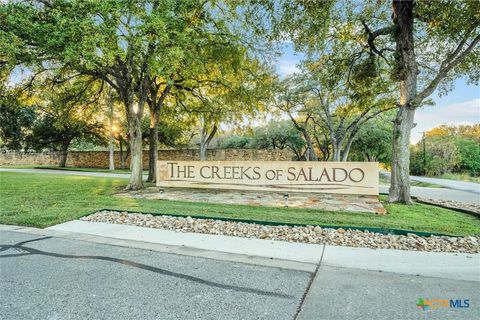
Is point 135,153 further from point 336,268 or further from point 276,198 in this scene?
point 336,268

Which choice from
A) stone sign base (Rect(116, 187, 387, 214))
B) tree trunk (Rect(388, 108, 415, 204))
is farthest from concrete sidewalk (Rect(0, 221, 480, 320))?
tree trunk (Rect(388, 108, 415, 204))

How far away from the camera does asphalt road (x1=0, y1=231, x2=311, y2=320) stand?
2.60 m

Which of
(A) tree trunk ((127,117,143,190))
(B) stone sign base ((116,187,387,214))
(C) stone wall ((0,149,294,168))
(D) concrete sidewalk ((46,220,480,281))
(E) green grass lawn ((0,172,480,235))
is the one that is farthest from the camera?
(C) stone wall ((0,149,294,168))

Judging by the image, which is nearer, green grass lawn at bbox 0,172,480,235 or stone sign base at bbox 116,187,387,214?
green grass lawn at bbox 0,172,480,235

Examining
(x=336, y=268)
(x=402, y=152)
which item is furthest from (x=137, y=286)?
(x=402, y=152)

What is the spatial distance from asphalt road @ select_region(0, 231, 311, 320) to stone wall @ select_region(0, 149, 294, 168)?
76.7 ft

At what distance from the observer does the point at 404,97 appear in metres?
8.48

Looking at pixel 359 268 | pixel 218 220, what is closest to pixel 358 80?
pixel 218 220

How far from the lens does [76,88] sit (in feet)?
46.9

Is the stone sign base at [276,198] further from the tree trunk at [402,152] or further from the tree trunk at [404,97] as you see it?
the tree trunk at [404,97]

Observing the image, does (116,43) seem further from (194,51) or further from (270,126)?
(270,126)

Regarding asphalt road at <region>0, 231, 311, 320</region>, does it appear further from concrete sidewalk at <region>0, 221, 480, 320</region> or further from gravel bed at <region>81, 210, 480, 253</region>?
gravel bed at <region>81, 210, 480, 253</region>

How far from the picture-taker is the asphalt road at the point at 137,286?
2602 mm

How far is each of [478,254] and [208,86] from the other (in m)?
13.3
